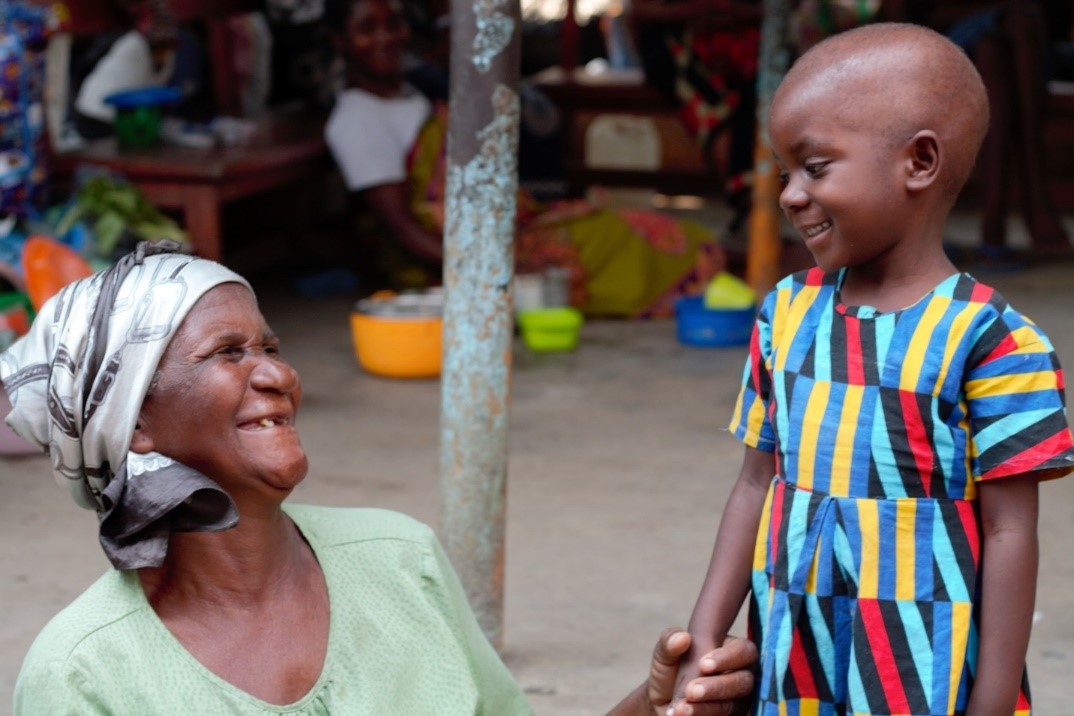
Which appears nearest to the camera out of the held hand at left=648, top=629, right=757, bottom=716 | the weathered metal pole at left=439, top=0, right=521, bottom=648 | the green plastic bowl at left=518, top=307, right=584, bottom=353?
the held hand at left=648, top=629, right=757, bottom=716

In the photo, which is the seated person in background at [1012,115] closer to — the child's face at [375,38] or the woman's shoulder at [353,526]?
the child's face at [375,38]

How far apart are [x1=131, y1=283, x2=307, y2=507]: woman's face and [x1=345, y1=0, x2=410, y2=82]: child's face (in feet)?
15.2

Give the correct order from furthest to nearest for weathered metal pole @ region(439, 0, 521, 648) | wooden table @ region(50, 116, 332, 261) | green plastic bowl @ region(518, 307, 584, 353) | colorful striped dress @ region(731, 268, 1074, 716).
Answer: green plastic bowl @ region(518, 307, 584, 353) < wooden table @ region(50, 116, 332, 261) < weathered metal pole @ region(439, 0, 521, 648) < colorful striped dress @ region(731, 268, 1074, 716)

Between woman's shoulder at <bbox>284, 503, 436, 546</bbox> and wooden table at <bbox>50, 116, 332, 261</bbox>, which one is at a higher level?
woman's shoulder at <bbox>284, 503, 436, 546</bbox>

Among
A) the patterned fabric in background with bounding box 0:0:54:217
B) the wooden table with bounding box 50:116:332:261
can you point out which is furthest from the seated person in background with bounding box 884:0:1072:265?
the patterned fabric in background with bounding box 0:0:54:217

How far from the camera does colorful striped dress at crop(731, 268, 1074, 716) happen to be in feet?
5.76

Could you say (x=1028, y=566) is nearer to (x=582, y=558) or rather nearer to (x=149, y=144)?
(x=582, y=558)

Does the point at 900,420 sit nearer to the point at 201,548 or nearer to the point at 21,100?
the point at 201,548

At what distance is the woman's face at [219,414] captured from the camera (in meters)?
1.79

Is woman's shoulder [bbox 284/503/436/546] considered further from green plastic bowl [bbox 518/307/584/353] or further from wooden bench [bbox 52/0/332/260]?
green plastic bowl [bbox 518/307/584/353]

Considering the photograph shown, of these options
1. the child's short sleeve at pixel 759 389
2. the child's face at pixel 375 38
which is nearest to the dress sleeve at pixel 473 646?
the child's short sleeve at pixel 759 389

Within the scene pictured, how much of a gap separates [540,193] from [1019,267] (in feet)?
7.94

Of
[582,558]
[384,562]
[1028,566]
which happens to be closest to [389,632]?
[384,562]

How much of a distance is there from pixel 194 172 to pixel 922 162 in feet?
13.7
